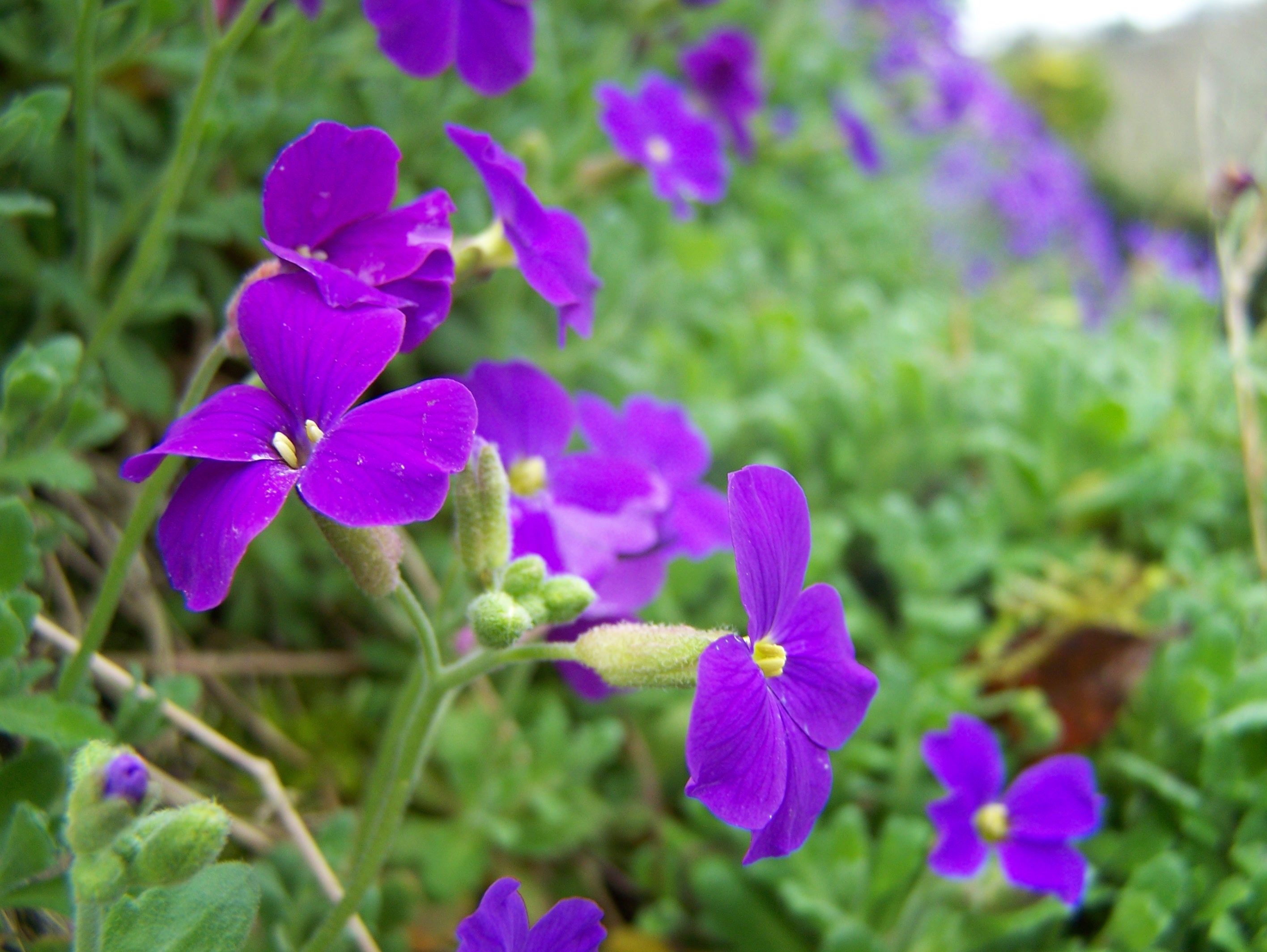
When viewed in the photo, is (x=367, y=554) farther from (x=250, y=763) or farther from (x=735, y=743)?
(x=250, y=763)

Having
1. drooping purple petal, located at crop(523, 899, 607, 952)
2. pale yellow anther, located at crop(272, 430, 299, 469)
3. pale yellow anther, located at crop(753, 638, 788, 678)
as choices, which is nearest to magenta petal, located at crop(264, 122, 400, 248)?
pale yellow anther, located at crop(272, 430, 299, 469)

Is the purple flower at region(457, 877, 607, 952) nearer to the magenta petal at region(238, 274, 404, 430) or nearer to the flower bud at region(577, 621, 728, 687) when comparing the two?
the flower bud at region(577, 621, 728, 687)

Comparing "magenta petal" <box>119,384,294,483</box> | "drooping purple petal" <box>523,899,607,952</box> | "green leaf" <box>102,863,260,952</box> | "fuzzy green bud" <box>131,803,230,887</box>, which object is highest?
"magenta petal" <box>119,384,294,483</box>

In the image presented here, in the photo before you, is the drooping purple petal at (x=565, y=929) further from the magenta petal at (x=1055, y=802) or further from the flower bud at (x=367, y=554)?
the magenta petal at (x=1055, y=802)

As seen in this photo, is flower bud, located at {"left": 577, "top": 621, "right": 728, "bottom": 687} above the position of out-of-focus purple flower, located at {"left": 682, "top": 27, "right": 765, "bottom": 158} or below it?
below

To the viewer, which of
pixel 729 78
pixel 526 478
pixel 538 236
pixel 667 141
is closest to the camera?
pixel 538 236

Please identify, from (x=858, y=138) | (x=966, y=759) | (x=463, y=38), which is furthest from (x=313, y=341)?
(x=858, y=138)

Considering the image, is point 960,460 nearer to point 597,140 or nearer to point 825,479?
point 825,479
